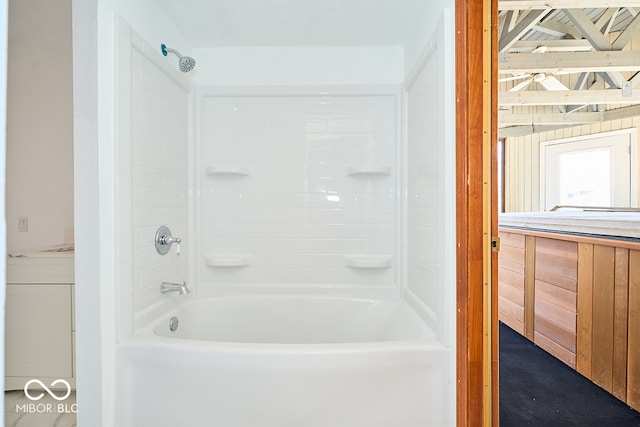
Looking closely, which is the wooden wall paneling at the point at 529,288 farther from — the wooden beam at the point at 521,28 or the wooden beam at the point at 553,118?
the wooden beam at the point at 553,118

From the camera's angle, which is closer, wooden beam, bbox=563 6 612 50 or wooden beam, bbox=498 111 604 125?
wooden beam, bbox=563 6 612 50

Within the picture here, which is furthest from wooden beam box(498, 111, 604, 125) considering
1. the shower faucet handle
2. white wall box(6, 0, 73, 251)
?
white wall box(6, 0, 73, 251)

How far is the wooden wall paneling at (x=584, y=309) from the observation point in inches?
77.4

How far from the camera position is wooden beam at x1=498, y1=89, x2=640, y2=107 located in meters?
3.39

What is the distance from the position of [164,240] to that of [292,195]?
32.7 inches

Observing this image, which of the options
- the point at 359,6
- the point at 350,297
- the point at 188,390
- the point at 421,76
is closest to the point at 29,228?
the point at 188,390

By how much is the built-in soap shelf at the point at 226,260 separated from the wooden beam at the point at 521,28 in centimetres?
270

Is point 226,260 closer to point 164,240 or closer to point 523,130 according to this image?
point 164,240

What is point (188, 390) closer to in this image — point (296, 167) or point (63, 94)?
point (296, 167)

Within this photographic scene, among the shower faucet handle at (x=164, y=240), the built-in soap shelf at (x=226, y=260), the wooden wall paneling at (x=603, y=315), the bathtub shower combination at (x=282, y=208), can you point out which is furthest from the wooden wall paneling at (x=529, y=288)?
the shower faucet handle at (x=164, y=240)

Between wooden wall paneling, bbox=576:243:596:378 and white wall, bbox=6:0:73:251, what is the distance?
329 cm

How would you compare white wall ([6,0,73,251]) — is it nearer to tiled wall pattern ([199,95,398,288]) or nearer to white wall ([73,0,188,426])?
tiled wall pattern ([199,95,398,288])

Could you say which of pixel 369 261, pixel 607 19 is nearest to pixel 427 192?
pixel 369 261

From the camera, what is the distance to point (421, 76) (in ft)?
5.97
